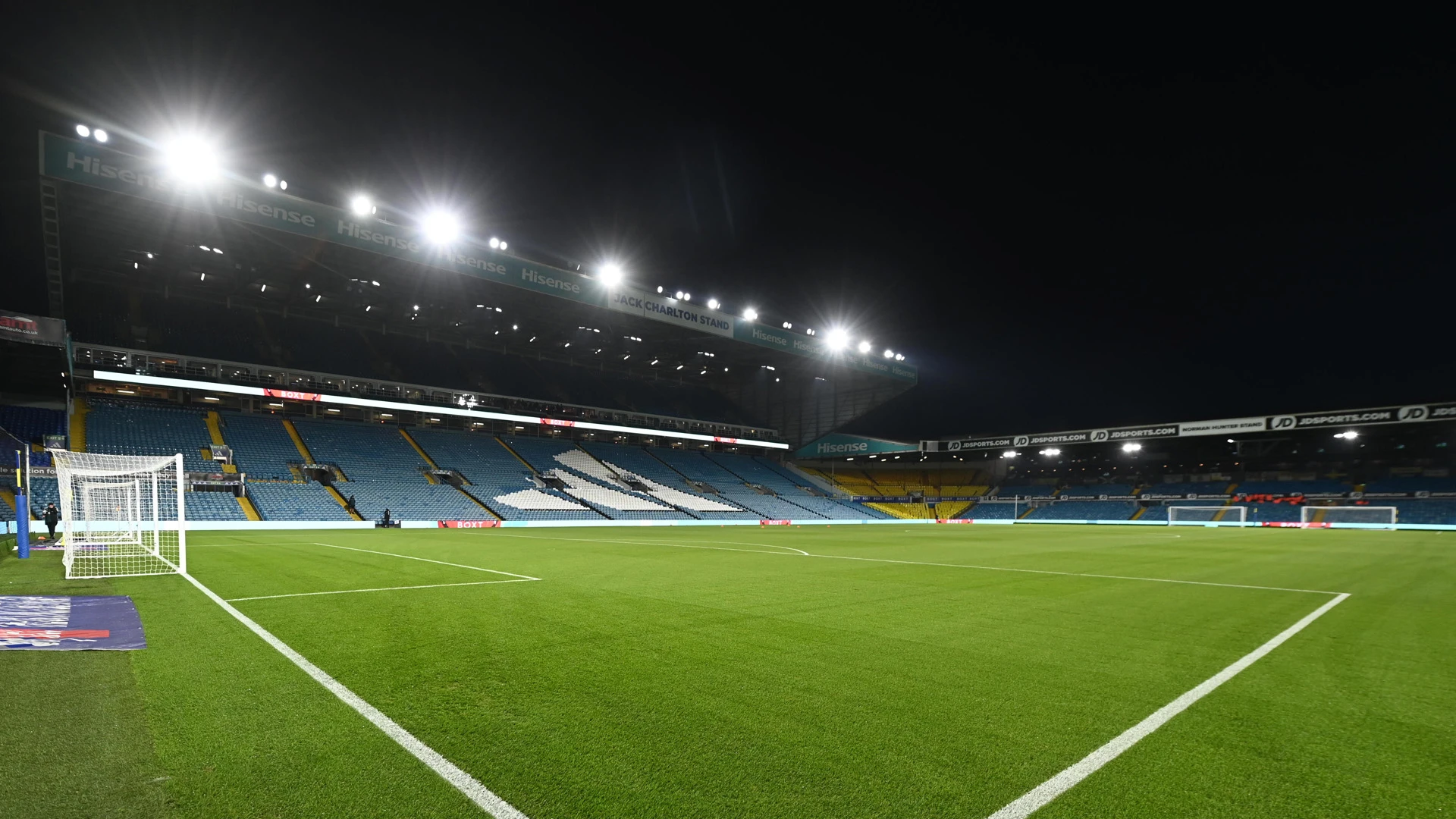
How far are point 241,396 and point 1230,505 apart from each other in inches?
2863

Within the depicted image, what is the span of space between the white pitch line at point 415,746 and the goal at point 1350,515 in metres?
54.5

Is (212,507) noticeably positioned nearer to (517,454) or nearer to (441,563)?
(517,454)

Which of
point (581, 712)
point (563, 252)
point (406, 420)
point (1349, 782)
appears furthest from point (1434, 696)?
point (406, 420)

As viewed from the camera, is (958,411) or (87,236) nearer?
(87,236)

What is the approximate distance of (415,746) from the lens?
3400mm

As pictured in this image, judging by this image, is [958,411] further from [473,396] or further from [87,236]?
[87,236]

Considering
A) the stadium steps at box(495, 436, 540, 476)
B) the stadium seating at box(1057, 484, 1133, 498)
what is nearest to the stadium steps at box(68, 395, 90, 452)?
the stadium steps at box(495, 436, 540, 476)

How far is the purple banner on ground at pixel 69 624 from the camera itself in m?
5.62

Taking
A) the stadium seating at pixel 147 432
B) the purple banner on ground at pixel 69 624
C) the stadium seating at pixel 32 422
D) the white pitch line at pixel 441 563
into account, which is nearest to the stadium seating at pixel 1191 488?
the white pitch line at pixel 441 563

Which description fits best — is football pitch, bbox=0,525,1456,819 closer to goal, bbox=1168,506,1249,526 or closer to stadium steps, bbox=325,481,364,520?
stadium steps, bbox=325,481,364,520

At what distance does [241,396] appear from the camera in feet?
131

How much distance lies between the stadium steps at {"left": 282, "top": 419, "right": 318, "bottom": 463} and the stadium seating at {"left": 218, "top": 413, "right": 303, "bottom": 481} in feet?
0.62

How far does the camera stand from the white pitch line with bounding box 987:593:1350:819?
9.06 ft

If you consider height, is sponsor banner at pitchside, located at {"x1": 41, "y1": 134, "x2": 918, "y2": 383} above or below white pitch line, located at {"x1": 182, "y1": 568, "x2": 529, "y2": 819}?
above
